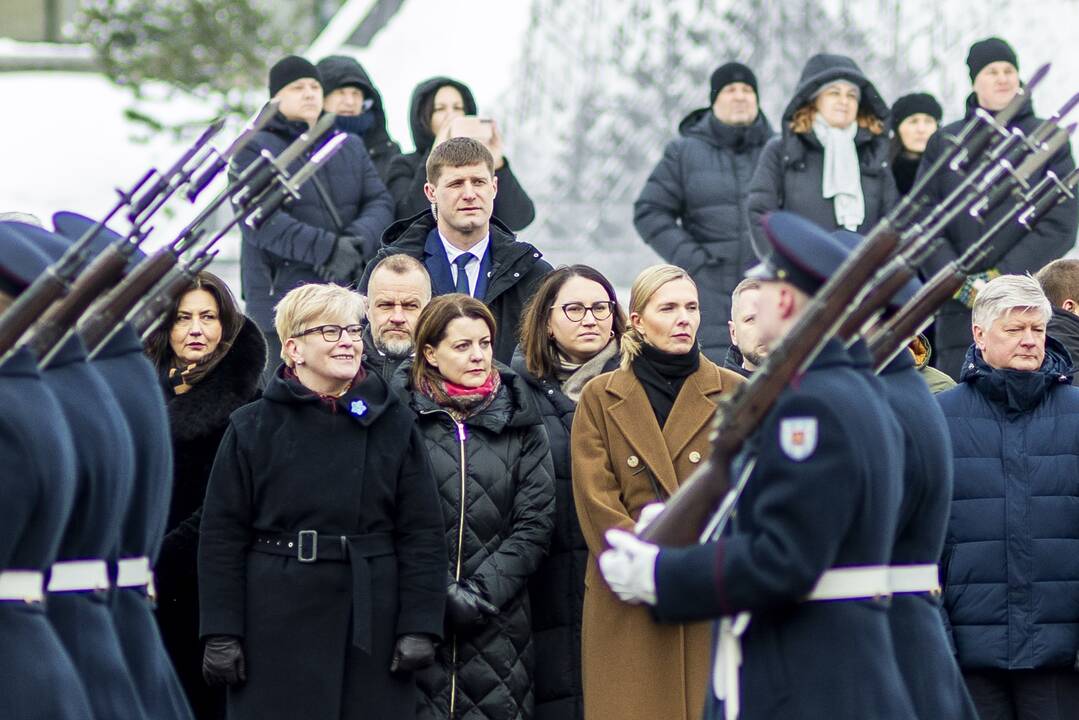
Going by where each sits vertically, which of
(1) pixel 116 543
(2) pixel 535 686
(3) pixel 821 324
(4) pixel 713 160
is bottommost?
(2) pixel 535 686

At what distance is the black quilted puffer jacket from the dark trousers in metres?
1.42

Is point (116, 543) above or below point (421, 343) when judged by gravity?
below

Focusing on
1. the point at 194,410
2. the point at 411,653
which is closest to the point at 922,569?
the point at 411,653

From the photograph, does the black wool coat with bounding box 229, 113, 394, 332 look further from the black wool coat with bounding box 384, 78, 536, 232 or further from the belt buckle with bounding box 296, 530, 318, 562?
the belt buckle with bounding box 296, 530, 318, 562

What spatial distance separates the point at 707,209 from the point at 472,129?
1305mm

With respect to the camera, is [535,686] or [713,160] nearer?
[535,686]

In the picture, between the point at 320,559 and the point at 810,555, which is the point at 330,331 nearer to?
the point at 320,559

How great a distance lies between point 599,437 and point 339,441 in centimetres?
85

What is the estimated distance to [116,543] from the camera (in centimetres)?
581

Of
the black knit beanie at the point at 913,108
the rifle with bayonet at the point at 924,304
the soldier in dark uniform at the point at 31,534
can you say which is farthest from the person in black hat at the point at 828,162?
the soldier in dark uniform at the point at 31,534

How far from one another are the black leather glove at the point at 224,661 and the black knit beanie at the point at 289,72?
369 cm

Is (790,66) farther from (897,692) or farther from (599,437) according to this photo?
(897,692)

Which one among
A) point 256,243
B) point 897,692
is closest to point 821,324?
point 897,692

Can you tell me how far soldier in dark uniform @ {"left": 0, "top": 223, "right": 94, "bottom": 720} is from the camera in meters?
5.13
